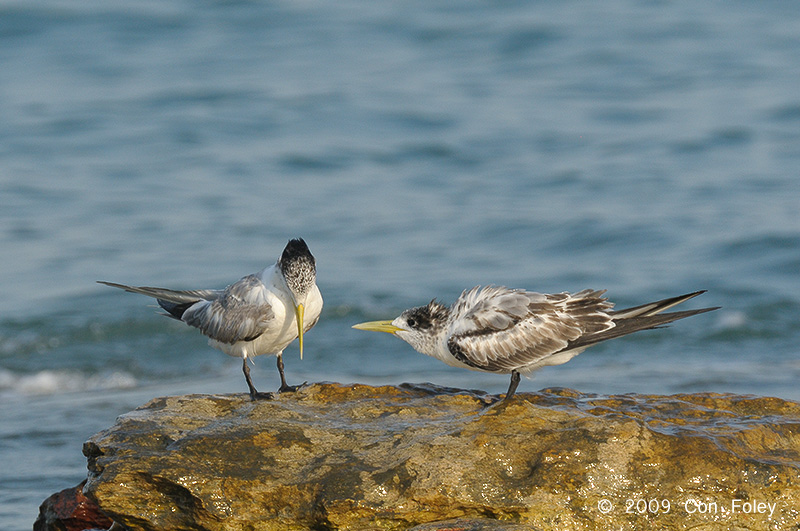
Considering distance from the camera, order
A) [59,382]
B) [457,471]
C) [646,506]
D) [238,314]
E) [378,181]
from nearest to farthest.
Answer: [646,506], [457,471], [238,314], [59,382], [378,181]

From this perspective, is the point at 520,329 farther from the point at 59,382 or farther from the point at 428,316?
the point at 59,382

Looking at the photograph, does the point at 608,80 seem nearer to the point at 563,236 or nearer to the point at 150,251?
the point at 563,236

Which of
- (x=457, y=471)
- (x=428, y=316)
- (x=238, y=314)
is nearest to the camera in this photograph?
(x=457, y=471)

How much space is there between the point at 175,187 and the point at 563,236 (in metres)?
6.62

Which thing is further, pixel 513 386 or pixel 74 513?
pixel 513 386

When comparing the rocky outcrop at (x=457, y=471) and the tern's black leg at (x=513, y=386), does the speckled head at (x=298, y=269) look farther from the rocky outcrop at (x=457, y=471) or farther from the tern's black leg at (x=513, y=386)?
the tern's black leg at (x=513, y=386)

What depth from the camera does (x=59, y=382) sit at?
11.0 m

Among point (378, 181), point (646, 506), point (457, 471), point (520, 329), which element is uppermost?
point (520, 329)

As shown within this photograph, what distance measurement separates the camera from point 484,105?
19.1m

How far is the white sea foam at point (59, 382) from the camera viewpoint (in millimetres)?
10750

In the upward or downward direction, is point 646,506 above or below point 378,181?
above

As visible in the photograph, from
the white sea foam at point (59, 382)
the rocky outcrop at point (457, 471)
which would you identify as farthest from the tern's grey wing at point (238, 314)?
the white sea foam at point (59, 382)

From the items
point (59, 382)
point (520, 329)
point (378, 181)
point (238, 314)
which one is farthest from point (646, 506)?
point (378, 181)

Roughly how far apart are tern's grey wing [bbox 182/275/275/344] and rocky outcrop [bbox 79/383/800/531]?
3.46 ft
